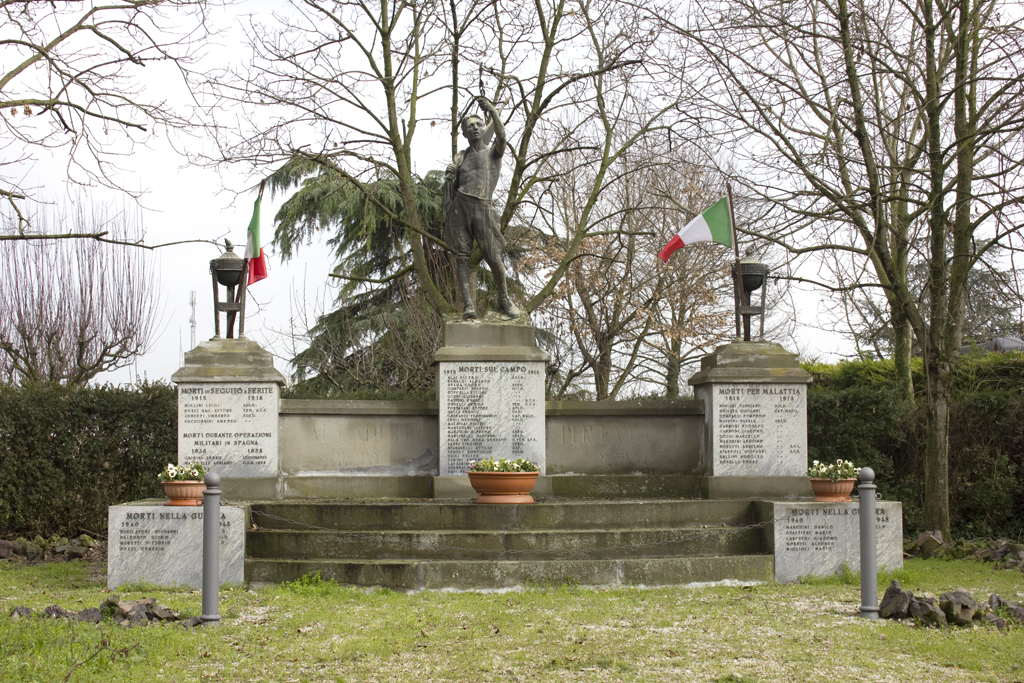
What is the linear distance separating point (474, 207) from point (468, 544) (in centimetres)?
393

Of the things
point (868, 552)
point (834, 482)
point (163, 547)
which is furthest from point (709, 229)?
point (163, 547)

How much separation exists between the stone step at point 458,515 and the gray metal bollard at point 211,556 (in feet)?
6.91

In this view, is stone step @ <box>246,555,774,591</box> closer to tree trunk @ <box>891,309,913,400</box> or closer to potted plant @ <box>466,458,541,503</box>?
potted plant @ <box>466,458,541,503</box>

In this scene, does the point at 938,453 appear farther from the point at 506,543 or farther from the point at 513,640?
the point at 513,640

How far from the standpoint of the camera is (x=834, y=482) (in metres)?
8.52

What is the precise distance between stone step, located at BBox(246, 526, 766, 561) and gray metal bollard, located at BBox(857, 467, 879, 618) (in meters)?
1.98

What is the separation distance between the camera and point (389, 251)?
2081 centimetres

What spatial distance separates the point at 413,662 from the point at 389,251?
1605 cm

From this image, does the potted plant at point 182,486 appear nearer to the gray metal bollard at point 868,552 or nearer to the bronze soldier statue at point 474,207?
the bronze soldier statue at point 474,207

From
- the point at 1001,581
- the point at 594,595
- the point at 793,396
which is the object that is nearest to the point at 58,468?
the point at 594,595

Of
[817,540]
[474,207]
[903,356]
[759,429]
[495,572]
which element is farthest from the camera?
[903,356]

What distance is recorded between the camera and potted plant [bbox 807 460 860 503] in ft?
28.0

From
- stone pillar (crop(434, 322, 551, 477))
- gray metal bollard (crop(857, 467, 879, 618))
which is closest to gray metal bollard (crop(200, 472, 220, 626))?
stone pillar (crop(434, 322, 551, 477))

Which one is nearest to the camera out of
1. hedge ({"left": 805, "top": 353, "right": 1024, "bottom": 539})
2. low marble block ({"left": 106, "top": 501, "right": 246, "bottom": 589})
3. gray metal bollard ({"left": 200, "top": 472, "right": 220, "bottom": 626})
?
gray metal bollard ({"left": 200, "top": 472, "right": 220, "bottom": 626})
